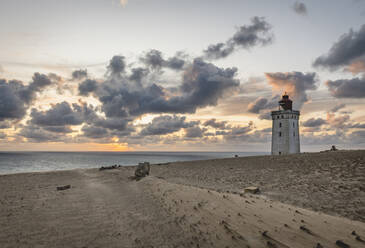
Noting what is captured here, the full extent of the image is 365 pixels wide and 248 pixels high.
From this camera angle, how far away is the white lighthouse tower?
A: 179ft

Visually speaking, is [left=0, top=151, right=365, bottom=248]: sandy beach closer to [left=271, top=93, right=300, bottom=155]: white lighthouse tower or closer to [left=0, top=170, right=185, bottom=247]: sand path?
[left=0, top=170, right=185, bottom=247]: sand path

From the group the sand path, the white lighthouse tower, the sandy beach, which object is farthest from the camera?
the white lighthouse tower

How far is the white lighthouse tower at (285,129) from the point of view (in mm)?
54656

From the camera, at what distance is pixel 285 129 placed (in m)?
55.0

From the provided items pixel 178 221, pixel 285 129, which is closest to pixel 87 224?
pixel 178 221

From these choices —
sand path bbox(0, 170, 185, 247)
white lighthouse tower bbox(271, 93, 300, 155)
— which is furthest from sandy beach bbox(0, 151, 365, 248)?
white lighthouse tower bbox(271, 93, 300, 155)

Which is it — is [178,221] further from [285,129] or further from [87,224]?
[285,129]

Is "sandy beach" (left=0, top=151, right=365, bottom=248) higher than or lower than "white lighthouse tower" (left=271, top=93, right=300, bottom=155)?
lower

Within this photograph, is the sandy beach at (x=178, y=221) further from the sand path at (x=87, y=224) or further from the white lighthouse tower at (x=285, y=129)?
the white lighthouse tower at (x=285, y=129)

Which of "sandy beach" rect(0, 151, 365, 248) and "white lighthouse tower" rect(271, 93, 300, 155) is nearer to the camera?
"sandy beach" rect(0, 151, 365, 248)

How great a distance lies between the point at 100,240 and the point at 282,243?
5.50 meters

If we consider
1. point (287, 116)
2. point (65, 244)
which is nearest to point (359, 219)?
point (65, 244)

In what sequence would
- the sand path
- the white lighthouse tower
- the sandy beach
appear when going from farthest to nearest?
the white lighthouse tower < the sand path < the sandy beach

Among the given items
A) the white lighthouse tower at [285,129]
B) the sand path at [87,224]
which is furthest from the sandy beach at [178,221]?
the white lighthouse tower at [285,129]
